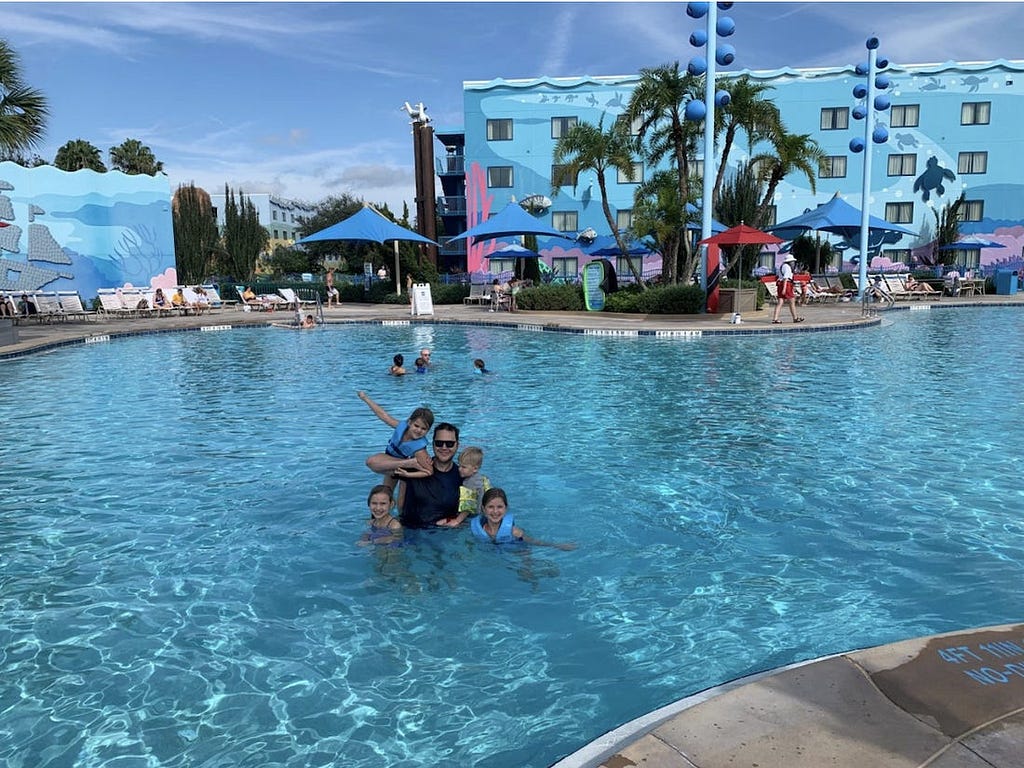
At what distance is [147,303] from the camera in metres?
24.5

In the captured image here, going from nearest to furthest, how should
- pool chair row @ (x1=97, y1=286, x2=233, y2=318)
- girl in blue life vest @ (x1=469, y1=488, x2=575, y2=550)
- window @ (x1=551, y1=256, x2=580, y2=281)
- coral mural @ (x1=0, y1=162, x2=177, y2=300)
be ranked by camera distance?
girl in blue life vest @ (x1=469, y1=488, x2=575, y2=550)
pool chair row @ (x1=97, y1=286, x2=233, y2=318)
coral mural @ (x1=0, y1=162, x2=177, y2=300)
window @ (x1=551, y1=256, x2=580, y2=281)

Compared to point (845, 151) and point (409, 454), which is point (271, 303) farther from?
point (845, 151)

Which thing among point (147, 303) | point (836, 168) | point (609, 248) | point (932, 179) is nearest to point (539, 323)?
Result: point (609, 248)

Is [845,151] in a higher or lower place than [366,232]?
higher

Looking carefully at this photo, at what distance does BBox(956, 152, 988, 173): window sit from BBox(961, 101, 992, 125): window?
4.79 ft

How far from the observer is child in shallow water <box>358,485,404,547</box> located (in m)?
5.34

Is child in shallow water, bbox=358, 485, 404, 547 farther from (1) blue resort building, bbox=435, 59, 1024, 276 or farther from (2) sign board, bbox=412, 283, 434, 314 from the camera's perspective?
(1) blue resort building, bbox=435, 59, 1024, 276

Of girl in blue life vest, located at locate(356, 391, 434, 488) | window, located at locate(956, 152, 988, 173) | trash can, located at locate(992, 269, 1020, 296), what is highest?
window, located at locate(956, 152, 988, 173)

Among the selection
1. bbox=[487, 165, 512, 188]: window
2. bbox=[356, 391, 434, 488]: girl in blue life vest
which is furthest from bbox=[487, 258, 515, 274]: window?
bbox=[356, 391, 434, 488]: girl in blue life vest

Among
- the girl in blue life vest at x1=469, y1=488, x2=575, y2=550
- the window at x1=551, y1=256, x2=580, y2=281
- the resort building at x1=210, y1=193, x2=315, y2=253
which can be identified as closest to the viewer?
the girl in blue life vest at x1=469, y1=488, x2=575, y2=550

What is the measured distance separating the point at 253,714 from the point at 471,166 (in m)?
36.3

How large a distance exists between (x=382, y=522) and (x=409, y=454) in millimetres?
541

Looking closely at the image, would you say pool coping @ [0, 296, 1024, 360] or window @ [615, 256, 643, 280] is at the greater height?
window @ [615, 256, 643, 280]

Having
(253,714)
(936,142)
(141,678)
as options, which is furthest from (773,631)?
(936,142)
